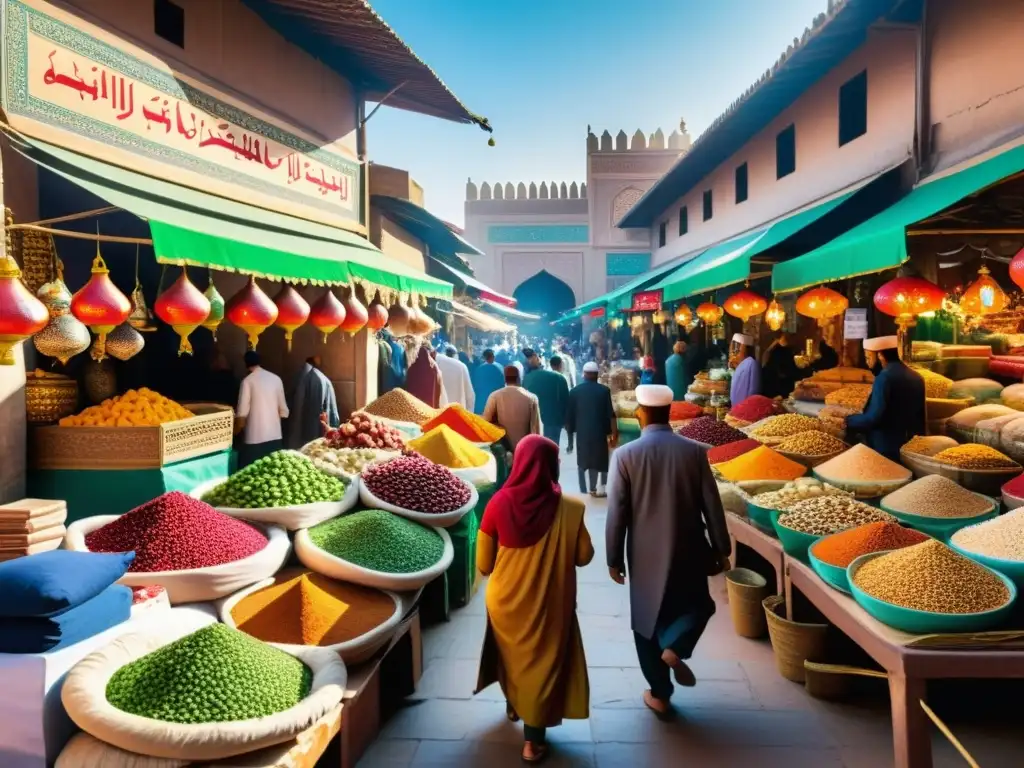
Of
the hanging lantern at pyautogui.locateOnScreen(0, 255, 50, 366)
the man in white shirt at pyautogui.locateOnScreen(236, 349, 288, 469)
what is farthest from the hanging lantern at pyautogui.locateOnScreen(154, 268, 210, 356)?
the man in white shirt at pyautogui.locateOnScreen(236, 349, 288, 469)

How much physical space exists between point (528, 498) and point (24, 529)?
6.57ft

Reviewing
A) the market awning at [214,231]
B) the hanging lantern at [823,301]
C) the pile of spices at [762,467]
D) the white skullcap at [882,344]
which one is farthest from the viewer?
the hanging lantern at [823,301]

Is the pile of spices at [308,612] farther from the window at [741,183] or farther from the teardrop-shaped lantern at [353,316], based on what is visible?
the window at [741,183]

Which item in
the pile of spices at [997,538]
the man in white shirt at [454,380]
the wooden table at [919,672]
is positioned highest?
the man in white shirt at [454,380]

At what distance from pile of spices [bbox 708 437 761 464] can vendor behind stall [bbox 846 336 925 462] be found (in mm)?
748

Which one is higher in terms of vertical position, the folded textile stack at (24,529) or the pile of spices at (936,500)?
the folded textile stack at (24,529)

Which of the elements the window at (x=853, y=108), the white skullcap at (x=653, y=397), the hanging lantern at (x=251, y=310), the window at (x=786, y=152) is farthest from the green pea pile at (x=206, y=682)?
the window at (x=786, y=152)

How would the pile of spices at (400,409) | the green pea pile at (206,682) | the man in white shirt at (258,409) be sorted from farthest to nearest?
the pile of spices at (400,409)
the man in white shirt at (258,409)
the green pea pile at (206,682)

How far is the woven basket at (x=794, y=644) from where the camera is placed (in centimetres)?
345

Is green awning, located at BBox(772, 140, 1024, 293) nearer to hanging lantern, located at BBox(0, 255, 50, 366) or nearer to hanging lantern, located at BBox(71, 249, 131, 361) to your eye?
hanging lantern, located at BBox(71, 249, 131, 361)

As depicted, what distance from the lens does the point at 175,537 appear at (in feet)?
9.70

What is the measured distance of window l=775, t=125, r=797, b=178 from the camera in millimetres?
10203

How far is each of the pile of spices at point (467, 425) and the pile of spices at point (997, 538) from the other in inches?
147

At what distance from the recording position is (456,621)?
4.39 meters
